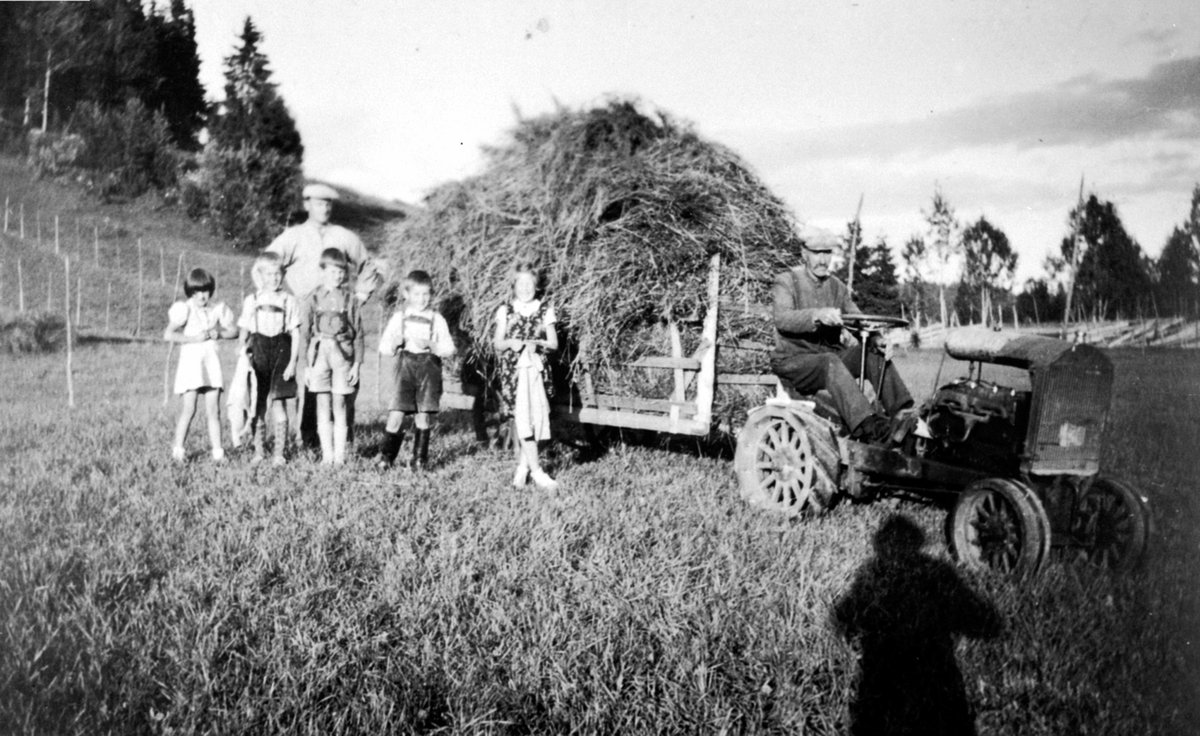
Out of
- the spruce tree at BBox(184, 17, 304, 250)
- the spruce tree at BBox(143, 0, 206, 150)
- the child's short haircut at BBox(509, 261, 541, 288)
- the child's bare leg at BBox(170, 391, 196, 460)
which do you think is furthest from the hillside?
the child's short haircut at BBox(509, 261, 541, 288)

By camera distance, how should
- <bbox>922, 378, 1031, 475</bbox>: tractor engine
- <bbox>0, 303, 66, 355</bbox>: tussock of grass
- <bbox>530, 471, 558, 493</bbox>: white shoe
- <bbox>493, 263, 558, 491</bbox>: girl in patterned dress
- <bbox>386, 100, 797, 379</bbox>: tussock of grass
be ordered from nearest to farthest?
<bbox>922, 378, 1031, 475</bbox>: tractor engine, <bbox>530, 471, 558, 493</bbox>: white shoe, <bbox>386, 100, 797, 379</bbox>: tussock of grass, <bbox>493, 263, 558, 491</bbox>: girl in patterned dress, <bbox>0, 303, 66, 355</bbox>: tussock of grass

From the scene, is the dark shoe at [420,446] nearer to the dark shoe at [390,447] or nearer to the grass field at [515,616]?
the dark shoe at [390,447]

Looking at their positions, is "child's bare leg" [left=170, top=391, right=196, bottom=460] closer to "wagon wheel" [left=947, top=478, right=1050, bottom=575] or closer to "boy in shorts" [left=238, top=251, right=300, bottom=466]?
"boy in shorts" [left=238, top=251, right=300, bottom=466]

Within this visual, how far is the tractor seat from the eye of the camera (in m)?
5.03

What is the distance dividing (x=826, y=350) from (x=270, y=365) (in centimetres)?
444

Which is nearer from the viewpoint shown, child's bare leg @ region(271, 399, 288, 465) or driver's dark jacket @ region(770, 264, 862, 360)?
driver's dark jacket @ region(770, 264, 862, 360)

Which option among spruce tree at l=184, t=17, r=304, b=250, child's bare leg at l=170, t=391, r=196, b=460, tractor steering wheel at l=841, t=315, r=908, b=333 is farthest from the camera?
spruce tree at l=184, t=17, r=304, b=250

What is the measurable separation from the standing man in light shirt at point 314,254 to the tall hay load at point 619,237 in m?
0.72

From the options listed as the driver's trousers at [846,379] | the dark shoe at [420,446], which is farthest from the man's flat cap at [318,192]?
the driver's trousers at [846,379]

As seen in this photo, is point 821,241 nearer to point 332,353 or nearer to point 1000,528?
point 1000,528

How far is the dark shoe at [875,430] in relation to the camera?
466cm

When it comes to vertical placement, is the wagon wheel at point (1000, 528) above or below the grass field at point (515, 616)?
above

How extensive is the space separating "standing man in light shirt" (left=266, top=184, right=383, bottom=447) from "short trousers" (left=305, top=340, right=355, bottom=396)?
0.54 metres

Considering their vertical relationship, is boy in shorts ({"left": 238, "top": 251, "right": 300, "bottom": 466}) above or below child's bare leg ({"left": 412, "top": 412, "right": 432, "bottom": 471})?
above
